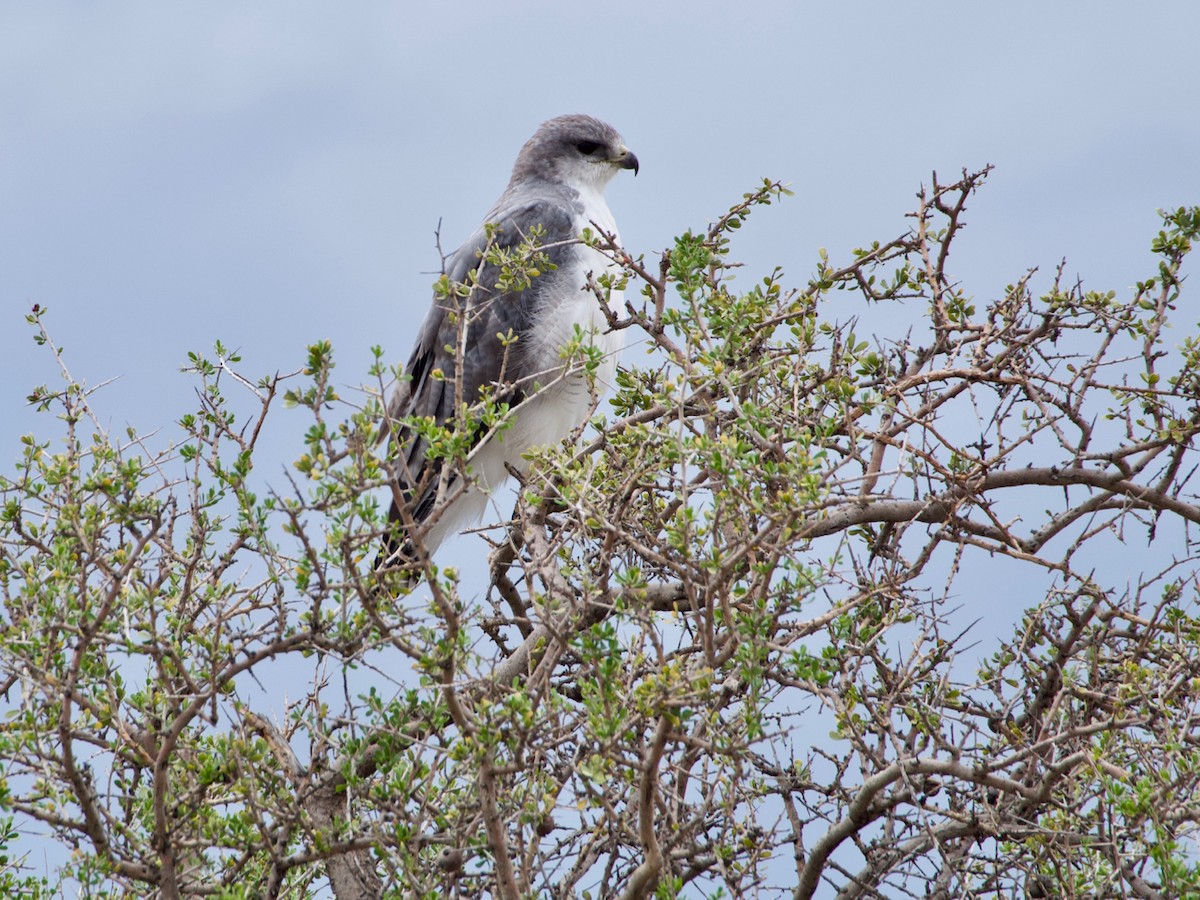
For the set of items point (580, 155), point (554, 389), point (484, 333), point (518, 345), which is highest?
point (580, 155)

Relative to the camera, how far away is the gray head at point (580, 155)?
6613 millimetres

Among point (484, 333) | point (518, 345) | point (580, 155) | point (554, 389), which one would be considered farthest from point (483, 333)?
point (580, 155)

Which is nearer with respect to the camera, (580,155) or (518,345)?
(518,345)

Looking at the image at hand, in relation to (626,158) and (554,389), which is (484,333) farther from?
(626,158)

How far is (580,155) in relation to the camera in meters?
6.65

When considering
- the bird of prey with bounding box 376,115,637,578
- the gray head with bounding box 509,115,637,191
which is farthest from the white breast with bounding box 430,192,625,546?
the gray head with bounding box 509,115,637,191

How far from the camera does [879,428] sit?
3.77m

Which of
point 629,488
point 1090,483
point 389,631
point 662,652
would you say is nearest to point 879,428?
point 1090,483

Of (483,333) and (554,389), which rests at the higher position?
(483,333)

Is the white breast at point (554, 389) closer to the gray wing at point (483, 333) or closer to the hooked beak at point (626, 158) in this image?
the gray wing at point (483, 333)

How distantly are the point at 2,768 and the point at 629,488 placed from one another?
1602 mm

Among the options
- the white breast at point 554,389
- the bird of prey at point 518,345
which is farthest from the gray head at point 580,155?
the white breast at point 554,389

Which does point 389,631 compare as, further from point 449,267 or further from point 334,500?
point 449,267

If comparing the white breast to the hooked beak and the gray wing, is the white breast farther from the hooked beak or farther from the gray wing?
the hooked beak
